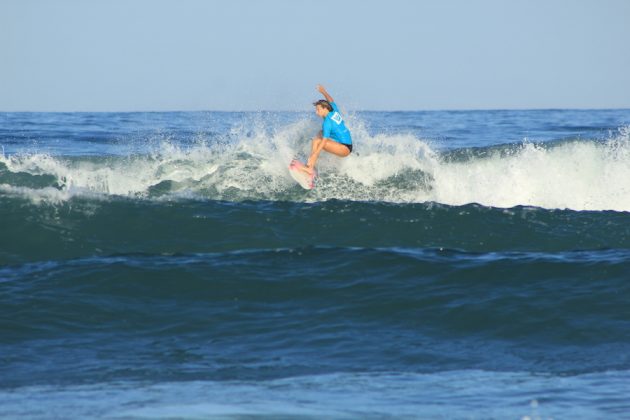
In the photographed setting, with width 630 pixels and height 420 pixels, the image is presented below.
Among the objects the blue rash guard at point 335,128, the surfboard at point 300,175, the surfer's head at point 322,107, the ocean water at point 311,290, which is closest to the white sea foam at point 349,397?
the ocean water at point 311,290

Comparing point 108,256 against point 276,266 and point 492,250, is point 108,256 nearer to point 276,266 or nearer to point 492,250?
point 276,266

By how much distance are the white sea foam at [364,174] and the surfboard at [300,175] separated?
25cm

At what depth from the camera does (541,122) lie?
1529 inches

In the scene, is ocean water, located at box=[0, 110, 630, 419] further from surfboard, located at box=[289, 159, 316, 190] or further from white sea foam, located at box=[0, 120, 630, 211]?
surfboard, located at box=[289, 159, 316, 190]

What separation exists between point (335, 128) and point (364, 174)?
189cm

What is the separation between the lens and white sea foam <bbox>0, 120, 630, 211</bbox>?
55.5ft

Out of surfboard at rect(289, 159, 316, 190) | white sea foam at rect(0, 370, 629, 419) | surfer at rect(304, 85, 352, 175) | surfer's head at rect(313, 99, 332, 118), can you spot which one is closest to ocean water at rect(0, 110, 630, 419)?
white sea foam at rect(0, 370, 629, 419)

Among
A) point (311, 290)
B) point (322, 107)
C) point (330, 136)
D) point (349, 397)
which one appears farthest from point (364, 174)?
point (349, 397)

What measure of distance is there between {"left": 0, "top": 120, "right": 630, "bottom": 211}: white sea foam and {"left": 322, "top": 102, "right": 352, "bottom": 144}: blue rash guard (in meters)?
1.08

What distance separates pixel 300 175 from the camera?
53.2 feet

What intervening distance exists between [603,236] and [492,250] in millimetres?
1883

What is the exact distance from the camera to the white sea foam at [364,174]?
1691 centimetres

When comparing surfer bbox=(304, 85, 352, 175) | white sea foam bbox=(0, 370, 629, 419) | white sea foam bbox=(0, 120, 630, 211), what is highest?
surfer bbox=(304, 85, 352, 175)

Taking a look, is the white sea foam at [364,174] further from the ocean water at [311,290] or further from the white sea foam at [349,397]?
the white sea foam at [349,397]
